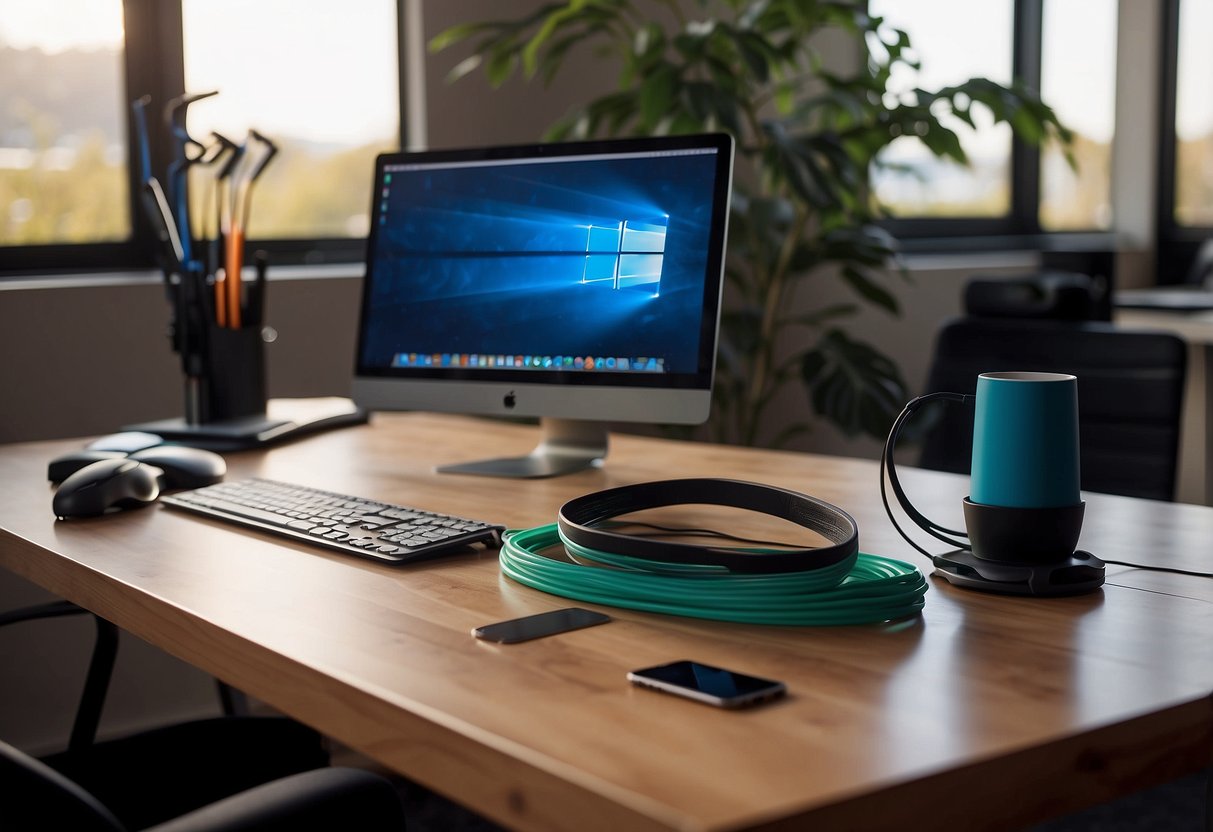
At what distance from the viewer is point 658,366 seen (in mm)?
1550

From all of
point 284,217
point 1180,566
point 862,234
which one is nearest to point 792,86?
point 862,234

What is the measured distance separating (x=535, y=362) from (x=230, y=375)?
58cm

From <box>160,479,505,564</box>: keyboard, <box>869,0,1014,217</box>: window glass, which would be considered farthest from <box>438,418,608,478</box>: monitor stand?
<box>869,0,1014,217</box>: window glass

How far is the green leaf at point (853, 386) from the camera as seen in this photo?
9.20 ft

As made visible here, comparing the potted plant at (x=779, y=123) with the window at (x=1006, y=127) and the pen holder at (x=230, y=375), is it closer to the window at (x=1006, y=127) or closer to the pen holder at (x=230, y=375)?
the pen holder at (x=230, y=375)

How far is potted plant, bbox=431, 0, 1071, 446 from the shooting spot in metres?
2.61

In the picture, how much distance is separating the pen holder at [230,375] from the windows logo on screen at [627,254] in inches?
25.1

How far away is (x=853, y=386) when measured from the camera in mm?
2832

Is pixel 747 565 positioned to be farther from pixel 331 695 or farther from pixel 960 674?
pixel 331 695

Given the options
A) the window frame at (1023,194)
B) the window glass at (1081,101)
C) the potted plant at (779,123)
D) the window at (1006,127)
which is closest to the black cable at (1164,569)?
the potted plant at (779,123)

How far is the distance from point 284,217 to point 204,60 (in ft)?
1.21

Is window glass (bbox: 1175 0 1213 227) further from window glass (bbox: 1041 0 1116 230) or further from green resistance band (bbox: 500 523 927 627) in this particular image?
green resistance band (bbox: 500 523 927 627)

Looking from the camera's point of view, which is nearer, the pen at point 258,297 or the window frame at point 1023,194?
the pen at point 258,297

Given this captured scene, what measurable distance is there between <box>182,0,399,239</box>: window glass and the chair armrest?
2099 millimetres
